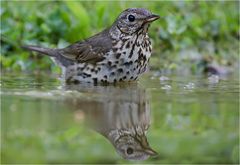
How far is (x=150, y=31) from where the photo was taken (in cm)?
966

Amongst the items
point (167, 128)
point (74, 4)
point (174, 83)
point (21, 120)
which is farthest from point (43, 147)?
point (74, 4)

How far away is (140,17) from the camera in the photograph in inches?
277

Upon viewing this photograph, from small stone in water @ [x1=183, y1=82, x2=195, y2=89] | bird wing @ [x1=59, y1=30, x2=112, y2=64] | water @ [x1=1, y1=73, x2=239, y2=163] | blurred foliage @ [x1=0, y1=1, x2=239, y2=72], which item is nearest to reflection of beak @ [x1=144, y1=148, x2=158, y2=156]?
water @ [x1=1, y1=73, x2=239, y2=163]

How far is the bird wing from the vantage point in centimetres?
695

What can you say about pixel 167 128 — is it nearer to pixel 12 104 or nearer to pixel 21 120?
pixel 21 120

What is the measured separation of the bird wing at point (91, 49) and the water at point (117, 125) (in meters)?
0.91

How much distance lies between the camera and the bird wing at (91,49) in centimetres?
695

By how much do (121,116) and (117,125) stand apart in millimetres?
262

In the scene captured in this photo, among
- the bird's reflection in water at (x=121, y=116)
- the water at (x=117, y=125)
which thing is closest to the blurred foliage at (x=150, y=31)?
the water at (x=117, y=125)

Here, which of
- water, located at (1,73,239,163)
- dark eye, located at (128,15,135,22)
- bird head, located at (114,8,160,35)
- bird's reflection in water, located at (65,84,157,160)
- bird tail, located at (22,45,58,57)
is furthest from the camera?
bird tail, located at (22,45,58,57)

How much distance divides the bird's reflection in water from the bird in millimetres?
650

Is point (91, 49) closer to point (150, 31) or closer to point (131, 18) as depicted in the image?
point (131, 18)

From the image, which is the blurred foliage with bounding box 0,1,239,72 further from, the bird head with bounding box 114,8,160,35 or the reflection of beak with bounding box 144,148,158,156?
the reflection of beak with bounding box 144,148,158,156

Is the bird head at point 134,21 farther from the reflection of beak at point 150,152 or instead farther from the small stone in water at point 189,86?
the reflection of beak at point 150,152
